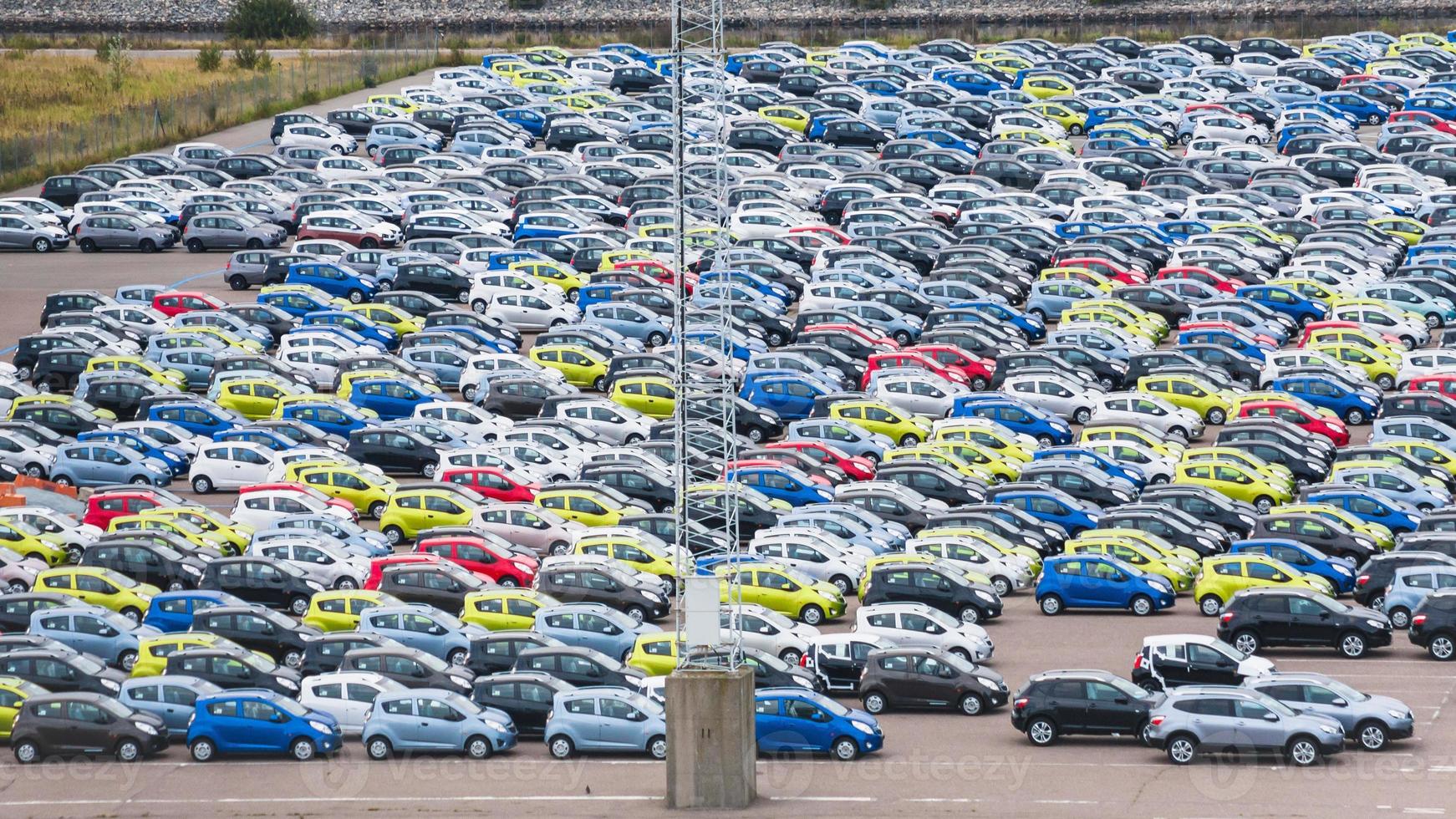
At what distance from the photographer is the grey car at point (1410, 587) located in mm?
45312

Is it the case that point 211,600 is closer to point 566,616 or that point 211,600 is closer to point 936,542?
point 566,616

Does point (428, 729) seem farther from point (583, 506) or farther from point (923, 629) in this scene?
point (583, 506)

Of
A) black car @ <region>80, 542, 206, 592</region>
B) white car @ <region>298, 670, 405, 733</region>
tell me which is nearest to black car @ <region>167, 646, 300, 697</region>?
white car @ <region>298, 670, 405, 733</region>

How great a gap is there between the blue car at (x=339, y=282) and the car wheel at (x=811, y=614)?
28.8 meters

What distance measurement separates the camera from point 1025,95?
9819cm

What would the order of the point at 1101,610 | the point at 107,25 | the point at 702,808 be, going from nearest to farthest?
the point at 702,808
the point at 1101,610
the point at 107,25

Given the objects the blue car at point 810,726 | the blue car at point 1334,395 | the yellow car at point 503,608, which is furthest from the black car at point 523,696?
the blue car at point 1334,395

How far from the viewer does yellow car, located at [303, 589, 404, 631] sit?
152 ft

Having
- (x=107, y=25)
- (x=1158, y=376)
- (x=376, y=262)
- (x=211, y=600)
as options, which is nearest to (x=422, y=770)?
(x=211, y=600)

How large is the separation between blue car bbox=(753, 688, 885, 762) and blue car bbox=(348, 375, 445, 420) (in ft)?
77.5

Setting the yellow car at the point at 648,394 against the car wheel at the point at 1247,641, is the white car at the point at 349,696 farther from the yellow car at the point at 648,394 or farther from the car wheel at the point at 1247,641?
the yellow car at the point at 648,394

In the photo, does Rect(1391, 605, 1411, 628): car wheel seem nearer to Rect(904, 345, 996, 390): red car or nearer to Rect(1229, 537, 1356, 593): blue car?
Rect(1229, 537, 1356, 593): blue car

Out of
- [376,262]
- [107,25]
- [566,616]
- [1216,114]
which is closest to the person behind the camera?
[566,616]

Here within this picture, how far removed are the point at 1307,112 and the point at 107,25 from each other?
232 feet
